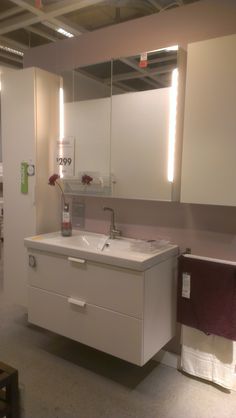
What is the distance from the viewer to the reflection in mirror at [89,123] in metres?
2.38

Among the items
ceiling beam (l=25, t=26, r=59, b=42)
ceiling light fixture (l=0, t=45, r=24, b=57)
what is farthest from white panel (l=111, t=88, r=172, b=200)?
ceiling light fixture (l=0, t=45, r=24, b=57)

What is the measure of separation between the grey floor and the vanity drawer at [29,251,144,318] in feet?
1.81

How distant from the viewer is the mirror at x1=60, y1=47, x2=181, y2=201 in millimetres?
2117

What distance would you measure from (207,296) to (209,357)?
1.42 ft

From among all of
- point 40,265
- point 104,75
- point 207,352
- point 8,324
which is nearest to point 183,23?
point 104,75

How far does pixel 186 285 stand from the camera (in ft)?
6.73

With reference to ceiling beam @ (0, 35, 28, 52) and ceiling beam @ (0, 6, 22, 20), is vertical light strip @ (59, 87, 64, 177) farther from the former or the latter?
ceiling beam @ (0, 35, 28, 52)

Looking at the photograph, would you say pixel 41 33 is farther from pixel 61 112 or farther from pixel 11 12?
pixel 61 112

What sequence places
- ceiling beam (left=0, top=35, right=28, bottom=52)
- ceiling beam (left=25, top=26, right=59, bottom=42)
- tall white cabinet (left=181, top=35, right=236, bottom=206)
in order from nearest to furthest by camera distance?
tall white cabinet (left=181, top=35, right=236, bottom=206) < ceiling beam (left=25, top=26, right=59, bottom=42) < ceiling beam (left=0, top=35, right=28, bottom=52)

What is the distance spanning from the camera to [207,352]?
2072 millimetres

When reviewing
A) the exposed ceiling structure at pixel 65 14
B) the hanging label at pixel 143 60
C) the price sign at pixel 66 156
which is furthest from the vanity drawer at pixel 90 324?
the exposed ceiling structure at pixel 65 14

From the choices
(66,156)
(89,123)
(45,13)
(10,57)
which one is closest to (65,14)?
(45,13)

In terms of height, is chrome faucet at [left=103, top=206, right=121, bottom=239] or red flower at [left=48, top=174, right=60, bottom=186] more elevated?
red flower at [left=48, top=174, right=60, bottom=186]

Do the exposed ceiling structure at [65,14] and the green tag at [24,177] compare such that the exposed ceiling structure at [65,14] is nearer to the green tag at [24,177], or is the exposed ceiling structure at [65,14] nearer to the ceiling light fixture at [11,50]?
the ceiling light fixture at [11,50]
